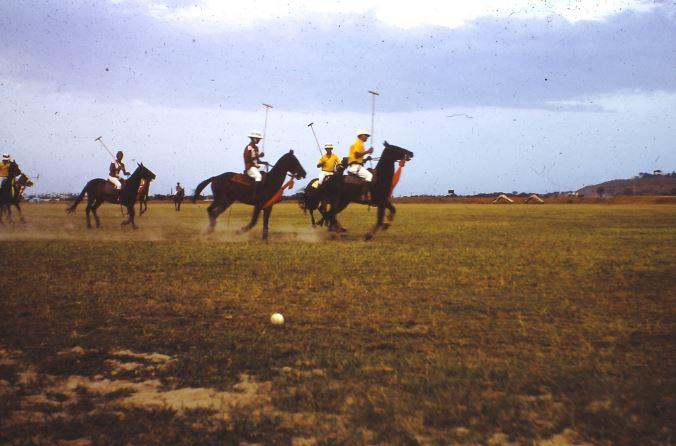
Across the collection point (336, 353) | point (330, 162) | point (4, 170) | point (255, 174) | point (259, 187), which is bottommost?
point (336, 353)

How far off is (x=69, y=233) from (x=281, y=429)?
17.2 meters

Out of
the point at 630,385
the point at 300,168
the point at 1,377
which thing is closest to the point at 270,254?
the point at 300,168

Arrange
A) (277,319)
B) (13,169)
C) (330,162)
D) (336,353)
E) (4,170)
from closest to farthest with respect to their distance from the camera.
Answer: (336,353) → (277,319) → (330,162) → (13,169) → (4,170)

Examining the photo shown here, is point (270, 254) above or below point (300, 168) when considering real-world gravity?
below

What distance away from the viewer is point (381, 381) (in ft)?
14.6

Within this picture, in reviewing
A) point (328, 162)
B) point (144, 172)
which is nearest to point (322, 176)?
point (328, 162)

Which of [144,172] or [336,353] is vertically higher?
[144,172]

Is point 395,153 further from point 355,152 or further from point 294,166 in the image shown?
point 294,166

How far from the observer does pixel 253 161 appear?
16203 millimetres

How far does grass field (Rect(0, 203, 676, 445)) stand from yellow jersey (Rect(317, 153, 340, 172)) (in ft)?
26.4

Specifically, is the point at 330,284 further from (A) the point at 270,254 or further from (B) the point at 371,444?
(B) the point at 371,444

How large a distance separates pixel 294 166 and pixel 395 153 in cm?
277

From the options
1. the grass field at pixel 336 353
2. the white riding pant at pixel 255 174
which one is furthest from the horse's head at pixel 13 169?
the grass field at pixel 336 353

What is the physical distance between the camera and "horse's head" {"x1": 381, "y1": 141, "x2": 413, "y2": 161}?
1606 centimetres
